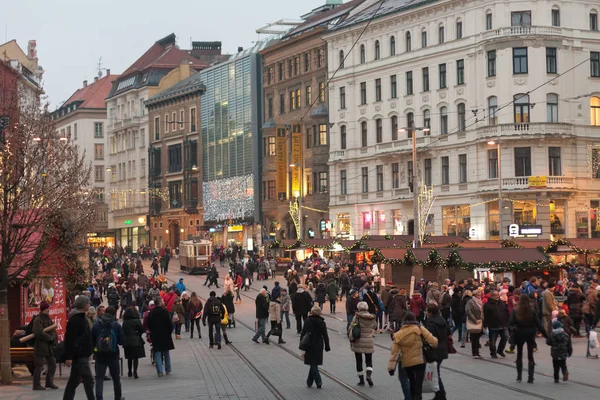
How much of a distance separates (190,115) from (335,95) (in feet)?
94.6

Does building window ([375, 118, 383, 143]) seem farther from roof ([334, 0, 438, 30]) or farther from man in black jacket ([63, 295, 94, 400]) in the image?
man in black jacket ([63, 295, 94, 400])

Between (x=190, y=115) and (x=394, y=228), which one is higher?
(x=190, y=115)

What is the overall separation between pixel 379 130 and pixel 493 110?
11.8m

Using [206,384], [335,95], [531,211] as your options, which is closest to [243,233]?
[335,95]

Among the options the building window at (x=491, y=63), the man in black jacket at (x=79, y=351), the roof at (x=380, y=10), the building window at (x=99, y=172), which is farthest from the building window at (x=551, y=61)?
the building window at (x=99, y=172)

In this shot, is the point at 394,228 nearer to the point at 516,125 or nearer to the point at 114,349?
the point at 516,125

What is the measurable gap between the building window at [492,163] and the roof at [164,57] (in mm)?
54907

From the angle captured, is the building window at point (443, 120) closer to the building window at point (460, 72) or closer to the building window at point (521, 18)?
the building window at point (460, 72)

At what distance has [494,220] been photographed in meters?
70.1

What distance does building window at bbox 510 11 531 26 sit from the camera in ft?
229

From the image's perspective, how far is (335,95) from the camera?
84.9 m

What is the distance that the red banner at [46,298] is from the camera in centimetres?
2825

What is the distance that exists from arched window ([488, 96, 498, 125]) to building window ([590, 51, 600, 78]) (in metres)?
5.99

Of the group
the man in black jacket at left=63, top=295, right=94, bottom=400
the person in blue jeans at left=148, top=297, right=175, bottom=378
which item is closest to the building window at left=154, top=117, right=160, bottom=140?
the person in blue jeans at left=148, top=297, right=175, bottom=378
